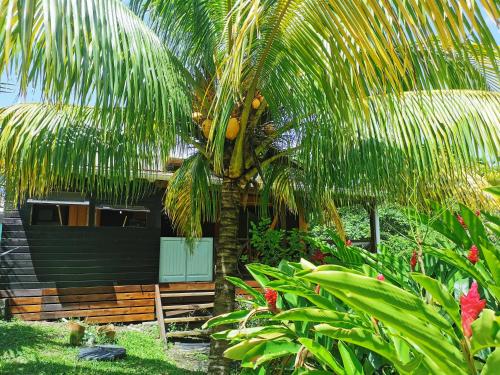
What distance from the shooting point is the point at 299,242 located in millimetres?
6016

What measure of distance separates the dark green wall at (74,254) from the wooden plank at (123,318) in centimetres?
78

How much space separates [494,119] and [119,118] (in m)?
3.26

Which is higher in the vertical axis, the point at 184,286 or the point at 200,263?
the point at 200,263

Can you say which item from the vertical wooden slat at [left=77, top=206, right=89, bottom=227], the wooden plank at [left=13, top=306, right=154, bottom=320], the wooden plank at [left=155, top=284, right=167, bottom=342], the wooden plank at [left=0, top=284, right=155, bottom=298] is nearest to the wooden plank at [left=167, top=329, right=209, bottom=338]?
the wooden plank at [left=155, top=284, right=167, bottom=342]

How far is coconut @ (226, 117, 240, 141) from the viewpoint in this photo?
170 inches

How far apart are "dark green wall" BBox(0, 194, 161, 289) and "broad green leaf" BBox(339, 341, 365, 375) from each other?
8.33 metres

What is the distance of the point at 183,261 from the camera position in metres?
9.77

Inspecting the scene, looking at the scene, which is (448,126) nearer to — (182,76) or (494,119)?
(494,119)

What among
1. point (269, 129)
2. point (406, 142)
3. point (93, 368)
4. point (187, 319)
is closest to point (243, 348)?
point (406, 142)

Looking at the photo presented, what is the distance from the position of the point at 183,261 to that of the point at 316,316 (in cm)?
854

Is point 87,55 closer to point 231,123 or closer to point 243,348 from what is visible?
point 243,348

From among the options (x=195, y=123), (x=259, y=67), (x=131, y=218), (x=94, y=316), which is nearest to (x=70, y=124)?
(x=195, y=123)

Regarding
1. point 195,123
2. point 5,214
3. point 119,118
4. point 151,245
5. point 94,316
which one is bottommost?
point 94,316

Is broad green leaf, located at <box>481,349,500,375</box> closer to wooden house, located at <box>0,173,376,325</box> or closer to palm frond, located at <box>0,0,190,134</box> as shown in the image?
palm frond, located at <box>0,0,190,134</box>
